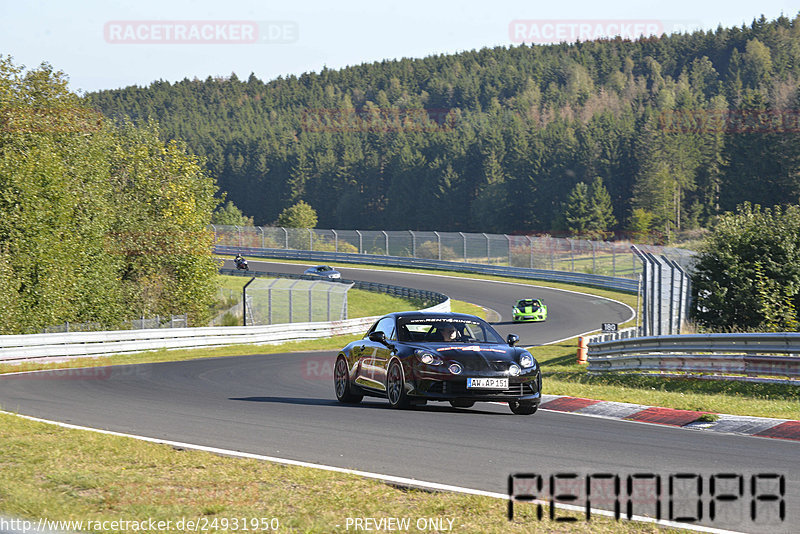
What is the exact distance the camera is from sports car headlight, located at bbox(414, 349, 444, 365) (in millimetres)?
11836

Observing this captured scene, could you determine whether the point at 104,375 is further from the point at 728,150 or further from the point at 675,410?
the point at 728,150

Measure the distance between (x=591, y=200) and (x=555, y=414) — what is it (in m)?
103

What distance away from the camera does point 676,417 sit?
11906mm

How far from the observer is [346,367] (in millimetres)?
14031

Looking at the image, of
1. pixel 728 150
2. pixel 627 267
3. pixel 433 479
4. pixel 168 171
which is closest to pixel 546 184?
pixel 728 150

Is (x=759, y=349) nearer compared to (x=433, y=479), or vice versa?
(x=433, y=479)

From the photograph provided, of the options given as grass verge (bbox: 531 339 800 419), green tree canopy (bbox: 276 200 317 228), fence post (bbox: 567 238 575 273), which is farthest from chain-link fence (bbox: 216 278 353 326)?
green tree canopy (bbox: 276 200 317 228)

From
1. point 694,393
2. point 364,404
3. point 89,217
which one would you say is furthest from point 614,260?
point 364,404

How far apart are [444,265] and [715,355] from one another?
2065 inches

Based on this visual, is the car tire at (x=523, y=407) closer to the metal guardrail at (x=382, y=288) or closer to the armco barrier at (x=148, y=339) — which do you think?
the armco barrier at (x=148, y=339)

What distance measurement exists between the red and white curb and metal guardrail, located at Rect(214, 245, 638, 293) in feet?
138

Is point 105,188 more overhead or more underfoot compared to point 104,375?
more overhead

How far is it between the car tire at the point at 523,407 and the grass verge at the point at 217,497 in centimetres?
492

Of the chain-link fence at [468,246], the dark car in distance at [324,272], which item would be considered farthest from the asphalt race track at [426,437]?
the dark car in distance at [324,272]
